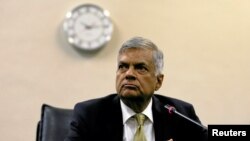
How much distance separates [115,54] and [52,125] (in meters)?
1.39

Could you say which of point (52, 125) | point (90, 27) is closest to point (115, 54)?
point (90, 27)

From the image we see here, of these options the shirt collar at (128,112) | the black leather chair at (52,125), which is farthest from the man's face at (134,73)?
the black leather chair at (52,125)

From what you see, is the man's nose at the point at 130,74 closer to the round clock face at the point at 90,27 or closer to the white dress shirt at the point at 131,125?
the white dress shirt at the point at 131,125

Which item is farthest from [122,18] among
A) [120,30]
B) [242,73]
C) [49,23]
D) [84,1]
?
[242,73]

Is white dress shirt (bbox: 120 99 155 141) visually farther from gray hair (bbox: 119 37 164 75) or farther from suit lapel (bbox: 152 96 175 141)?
gray hair (bbox: 119 37 164 75)

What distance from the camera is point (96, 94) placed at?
3.56m

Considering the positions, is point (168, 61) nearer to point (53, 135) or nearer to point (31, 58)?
point (31, 58)

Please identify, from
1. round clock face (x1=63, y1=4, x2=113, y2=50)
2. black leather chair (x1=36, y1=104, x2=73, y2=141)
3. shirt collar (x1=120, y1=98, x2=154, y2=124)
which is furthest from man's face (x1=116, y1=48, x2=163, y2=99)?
round clock face (x1=63, y1=4, x2=113, y2=50)

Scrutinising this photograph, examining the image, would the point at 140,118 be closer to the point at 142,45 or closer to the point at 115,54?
the point at 142,45

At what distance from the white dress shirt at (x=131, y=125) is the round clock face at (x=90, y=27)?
1.39 meters

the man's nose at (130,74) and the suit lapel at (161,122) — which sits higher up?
the man's nose at (130,74)

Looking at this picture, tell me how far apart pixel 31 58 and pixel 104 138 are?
1598mm

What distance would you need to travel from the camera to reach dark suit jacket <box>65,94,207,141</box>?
81.6 inches

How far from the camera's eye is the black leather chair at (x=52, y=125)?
2242 millimetres
